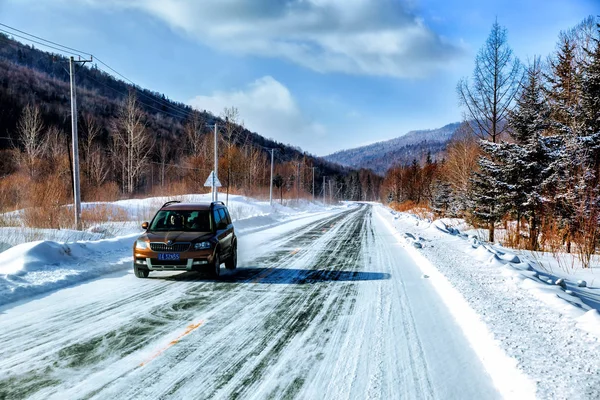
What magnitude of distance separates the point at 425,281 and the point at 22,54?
179 metres

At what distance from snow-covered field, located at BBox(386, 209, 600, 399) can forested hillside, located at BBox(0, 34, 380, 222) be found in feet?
50.4

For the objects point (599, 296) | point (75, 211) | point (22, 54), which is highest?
point (22, 54)

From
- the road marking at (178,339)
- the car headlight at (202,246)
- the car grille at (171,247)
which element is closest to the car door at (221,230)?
→ the car headlight at (202,246)

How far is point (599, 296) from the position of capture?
7.40 meters

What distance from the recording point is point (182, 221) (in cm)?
973

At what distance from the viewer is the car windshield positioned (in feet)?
31.2

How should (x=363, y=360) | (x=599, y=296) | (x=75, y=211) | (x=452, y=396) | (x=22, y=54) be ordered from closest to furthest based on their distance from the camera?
(x=452, y=396), (x=363, y=360), (x=599, y=296), (x=75, y=211), (x=22, y=54)

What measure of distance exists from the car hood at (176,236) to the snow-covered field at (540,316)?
18.7 feet

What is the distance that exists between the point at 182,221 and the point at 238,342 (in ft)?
17.8

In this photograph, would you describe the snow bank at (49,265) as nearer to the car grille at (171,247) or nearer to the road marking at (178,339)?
the car grille at (171,247)

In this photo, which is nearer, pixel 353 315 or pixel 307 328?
pixel 307 328

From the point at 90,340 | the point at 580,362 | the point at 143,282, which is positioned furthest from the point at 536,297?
the point at 143,282

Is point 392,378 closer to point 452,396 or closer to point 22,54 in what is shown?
A: point 452,396

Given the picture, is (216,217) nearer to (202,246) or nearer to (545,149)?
(202,246)
